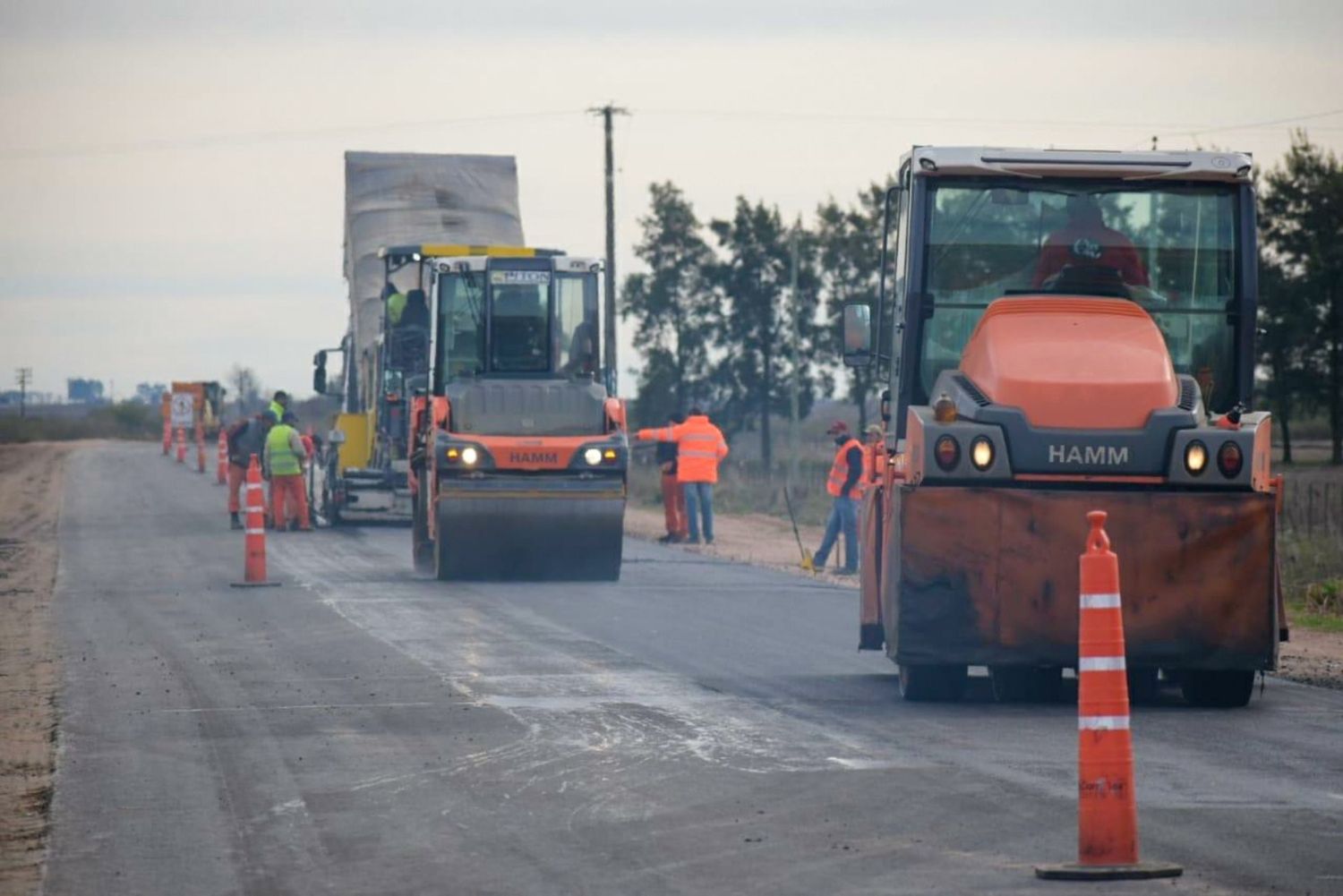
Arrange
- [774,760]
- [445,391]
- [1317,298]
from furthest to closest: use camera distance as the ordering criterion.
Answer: [1317,298], [445,391], [774,760]

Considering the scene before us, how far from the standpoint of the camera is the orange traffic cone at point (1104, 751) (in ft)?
24.1

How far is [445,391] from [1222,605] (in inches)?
458

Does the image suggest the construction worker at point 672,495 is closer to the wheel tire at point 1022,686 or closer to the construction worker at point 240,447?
the construction worker at point 240,447

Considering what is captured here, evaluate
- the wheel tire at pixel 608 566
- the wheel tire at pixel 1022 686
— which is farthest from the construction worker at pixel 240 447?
the wheel tire at pixel 1022 686

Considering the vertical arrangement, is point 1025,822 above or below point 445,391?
below

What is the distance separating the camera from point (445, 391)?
2183cm

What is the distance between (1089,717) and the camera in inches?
295

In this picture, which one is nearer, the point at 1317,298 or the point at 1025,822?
the point at 1025,822

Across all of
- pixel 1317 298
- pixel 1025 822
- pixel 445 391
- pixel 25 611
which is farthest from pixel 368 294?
pixel 1317 298

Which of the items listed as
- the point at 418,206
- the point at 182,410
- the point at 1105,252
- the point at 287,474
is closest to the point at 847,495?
the point at 287,474

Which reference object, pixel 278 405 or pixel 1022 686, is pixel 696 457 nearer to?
pixel 278 405

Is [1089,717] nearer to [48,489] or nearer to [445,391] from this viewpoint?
[445,391]

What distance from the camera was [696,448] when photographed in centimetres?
2780

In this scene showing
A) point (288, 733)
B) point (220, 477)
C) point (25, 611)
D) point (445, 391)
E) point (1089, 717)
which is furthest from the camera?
point (220, 477)
